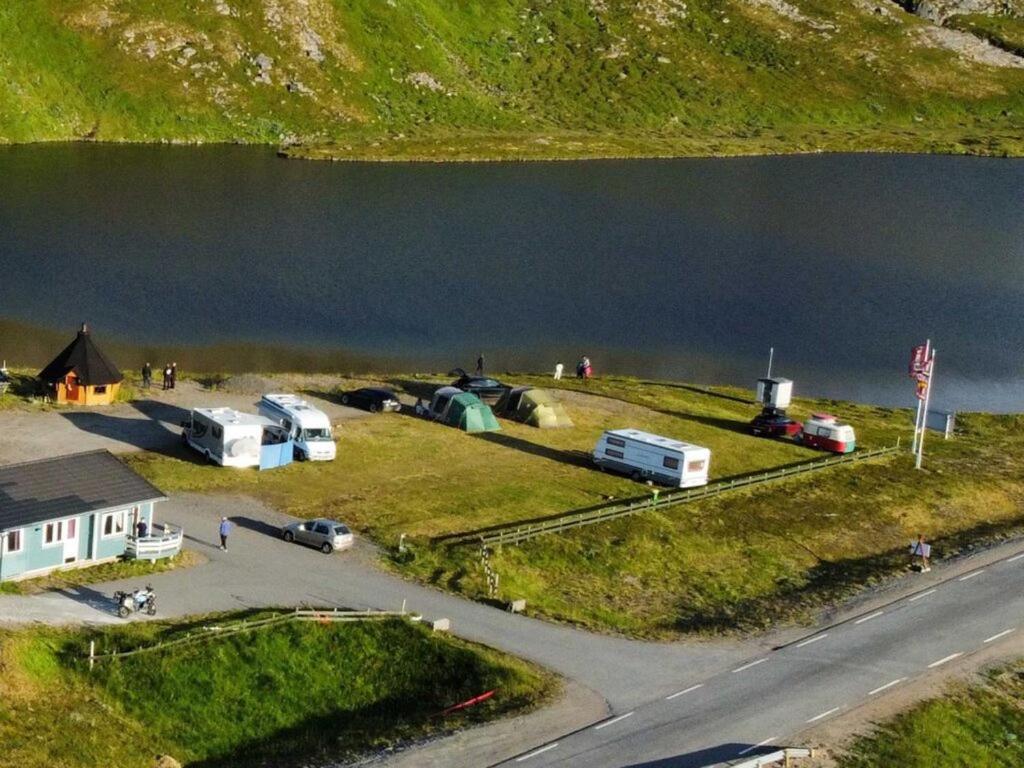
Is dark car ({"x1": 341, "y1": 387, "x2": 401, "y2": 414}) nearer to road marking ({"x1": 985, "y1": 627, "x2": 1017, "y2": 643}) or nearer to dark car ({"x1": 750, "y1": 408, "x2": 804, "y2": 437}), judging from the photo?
dark car ({"x1": 750, "y1": 408, "x2": 804, "y2": 437})

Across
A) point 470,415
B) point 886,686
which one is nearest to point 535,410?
point 470,415

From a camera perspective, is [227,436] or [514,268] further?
[514,268]

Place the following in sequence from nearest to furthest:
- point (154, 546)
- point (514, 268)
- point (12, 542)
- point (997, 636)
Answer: point (12, 542) → point (154, 546) → point (997, 636) → point (514, 268)

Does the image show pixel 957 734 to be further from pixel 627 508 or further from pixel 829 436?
pixel 829 436

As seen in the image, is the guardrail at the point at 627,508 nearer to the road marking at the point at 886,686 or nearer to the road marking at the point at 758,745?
the road marking at the point at 886,686

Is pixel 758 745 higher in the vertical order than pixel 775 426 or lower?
lower

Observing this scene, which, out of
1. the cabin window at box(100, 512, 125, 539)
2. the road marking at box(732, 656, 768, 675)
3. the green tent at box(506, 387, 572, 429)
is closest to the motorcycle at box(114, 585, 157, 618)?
the cabin window at box(100, 512, 125, 539)

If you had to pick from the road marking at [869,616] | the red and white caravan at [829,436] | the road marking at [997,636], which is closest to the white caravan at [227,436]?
the road marking at [869,616]

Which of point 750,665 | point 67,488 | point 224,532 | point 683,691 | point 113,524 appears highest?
point 67,488
